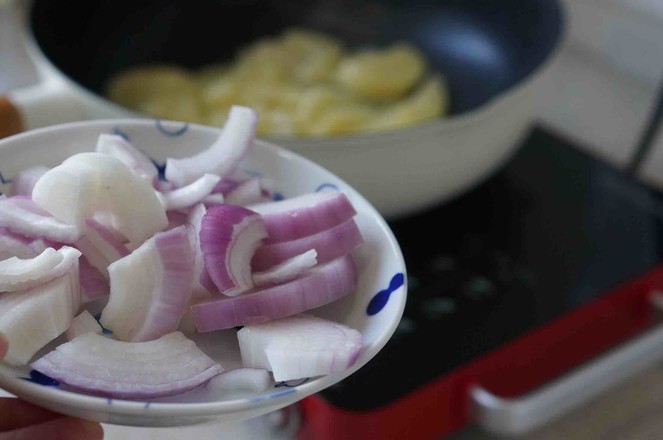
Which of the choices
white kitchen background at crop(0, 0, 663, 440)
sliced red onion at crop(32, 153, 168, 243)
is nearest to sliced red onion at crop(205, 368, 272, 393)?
sliced red onion at crop(32, 153, 168, 243)

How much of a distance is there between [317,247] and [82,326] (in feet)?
0.47

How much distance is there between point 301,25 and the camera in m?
1.17

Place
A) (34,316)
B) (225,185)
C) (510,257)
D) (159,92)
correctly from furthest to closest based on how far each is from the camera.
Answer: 1. (159,92)
2. (510,257)
3. (225,185)
4. (34,316)

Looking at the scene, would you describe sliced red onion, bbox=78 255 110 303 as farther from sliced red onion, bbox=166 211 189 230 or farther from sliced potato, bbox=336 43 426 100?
sliced potato, bbox=336 43 426 100

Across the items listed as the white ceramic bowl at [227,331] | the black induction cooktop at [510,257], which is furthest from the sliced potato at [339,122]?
the white ceramic bowl at [227,331]

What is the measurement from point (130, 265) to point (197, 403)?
9 centimetres

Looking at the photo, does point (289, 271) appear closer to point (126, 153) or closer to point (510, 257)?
point (126, 153)

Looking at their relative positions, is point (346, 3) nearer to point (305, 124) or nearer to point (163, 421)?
point (305, 124)

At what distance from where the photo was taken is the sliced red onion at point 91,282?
1.45 feet

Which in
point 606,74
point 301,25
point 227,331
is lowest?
point 606,74

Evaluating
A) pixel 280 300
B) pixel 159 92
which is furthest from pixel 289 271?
pixel 159 92

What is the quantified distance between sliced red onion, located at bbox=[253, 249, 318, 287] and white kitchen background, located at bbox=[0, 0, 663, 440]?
0.85 m

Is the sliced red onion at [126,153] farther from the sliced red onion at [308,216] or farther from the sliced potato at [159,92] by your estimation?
the sliced potato at [159,92]

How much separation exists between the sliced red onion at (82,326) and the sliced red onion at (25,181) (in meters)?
0.09
